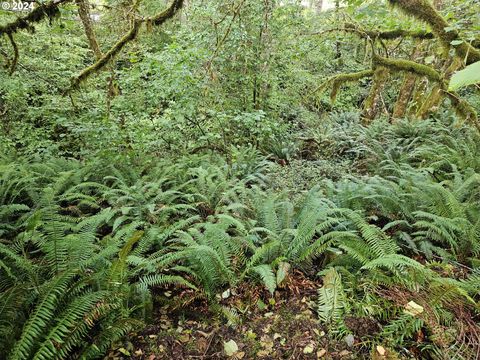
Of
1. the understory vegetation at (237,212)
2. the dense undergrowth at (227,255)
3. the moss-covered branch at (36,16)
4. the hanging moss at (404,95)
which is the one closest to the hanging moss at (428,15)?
the understory vegetation at (237,212)

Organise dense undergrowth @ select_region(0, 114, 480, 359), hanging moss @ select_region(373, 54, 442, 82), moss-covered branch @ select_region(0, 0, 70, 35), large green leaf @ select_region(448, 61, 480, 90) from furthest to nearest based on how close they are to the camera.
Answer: hanging moss @ select_region(373, 54, 442, 82), moss-covered branch @ select_region(0, 0, 70, 35), dense undergrowth @ select_region(0, 114, 480, 359), large green leaf @ select_region(448, 61, 480, 90)

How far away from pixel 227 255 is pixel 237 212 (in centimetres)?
114

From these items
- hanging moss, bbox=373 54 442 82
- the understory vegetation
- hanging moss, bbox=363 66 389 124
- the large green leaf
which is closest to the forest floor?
the understory vegetation

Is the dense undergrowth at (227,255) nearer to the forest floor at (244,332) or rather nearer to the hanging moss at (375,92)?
the forest floor at (244,332)

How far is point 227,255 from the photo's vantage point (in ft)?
11.6

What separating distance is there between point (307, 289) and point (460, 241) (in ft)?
6.07

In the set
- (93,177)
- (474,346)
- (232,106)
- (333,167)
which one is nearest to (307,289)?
(474,346)

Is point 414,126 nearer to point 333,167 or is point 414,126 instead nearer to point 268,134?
point 333,167

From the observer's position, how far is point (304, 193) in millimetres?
4812

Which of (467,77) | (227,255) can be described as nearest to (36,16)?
(227,255)

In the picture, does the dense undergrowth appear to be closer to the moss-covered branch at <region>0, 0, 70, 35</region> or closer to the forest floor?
the forest floor

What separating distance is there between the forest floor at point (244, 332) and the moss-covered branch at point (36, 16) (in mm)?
4169

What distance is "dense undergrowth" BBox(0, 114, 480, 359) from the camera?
2.57 metres

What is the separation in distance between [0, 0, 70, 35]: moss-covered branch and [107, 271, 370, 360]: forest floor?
4.17 m
